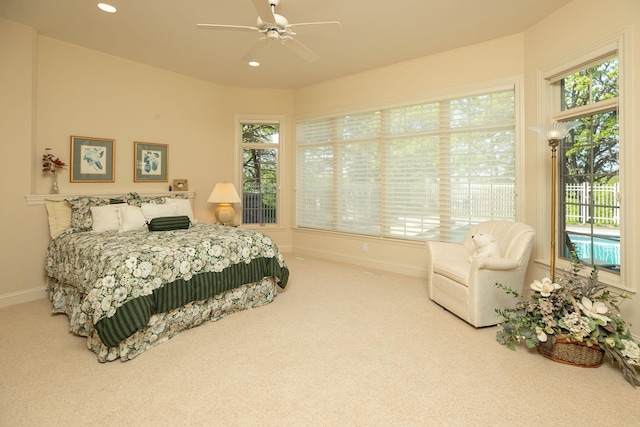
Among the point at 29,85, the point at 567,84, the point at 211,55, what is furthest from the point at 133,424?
the point at 567,84

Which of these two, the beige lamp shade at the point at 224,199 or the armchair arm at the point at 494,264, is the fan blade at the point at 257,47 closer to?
the beige lamp shade at the point at 224,199

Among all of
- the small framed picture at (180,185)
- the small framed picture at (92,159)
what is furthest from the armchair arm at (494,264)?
the small framed picture at (92,159)

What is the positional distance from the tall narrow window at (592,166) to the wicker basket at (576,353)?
2.95ft

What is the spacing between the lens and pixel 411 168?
453 cm

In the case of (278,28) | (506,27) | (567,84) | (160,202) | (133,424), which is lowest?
(133,424)

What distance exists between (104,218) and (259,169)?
2770 mm

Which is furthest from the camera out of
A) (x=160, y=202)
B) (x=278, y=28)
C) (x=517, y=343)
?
(x=160, y=202)

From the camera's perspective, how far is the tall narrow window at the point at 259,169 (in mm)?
5824

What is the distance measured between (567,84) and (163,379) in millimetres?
4350

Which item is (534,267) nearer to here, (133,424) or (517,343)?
(517,343)

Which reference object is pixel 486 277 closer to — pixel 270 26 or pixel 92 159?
pixel 270 26

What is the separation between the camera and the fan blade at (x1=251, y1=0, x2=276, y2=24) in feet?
7.39

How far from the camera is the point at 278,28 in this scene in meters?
2.75

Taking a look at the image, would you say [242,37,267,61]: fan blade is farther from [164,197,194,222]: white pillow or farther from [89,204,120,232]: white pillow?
[89,204,120,232]: white pillow
